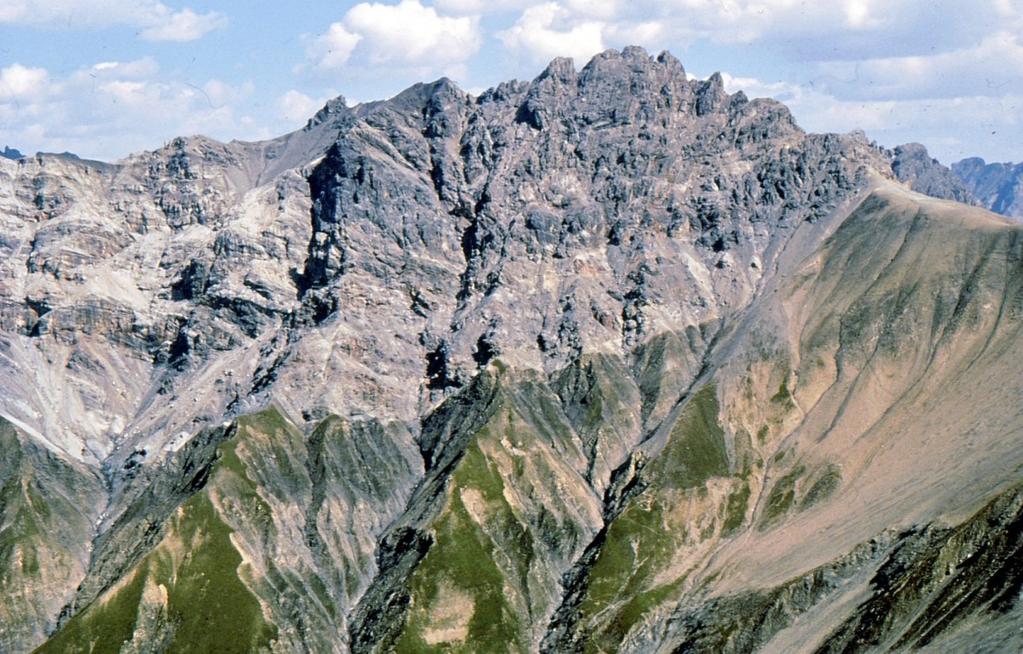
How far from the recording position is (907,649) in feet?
531

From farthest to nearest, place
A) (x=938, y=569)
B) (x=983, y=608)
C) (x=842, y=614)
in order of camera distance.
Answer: (x=842, y=614)
(x=938, y=569)
(x=983, y=608)

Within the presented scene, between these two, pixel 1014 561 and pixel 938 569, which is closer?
pixel 1014 561

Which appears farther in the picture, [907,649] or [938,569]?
[938,569]

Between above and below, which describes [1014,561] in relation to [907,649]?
above

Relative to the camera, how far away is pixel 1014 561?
16275 cm

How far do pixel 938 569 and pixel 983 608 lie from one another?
2120cm

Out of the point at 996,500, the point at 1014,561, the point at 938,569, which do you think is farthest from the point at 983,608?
the point at 996,500

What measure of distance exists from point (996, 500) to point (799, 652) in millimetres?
39339

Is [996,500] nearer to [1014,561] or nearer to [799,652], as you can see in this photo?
[1014,561]

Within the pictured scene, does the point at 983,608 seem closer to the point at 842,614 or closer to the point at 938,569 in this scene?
the point at 938,569

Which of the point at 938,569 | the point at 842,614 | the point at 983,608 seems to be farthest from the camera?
the point at 842,614

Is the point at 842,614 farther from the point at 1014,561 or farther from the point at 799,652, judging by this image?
the point at 1014,561

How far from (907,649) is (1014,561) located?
19.1m

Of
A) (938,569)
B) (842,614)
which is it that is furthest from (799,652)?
(938,569)
